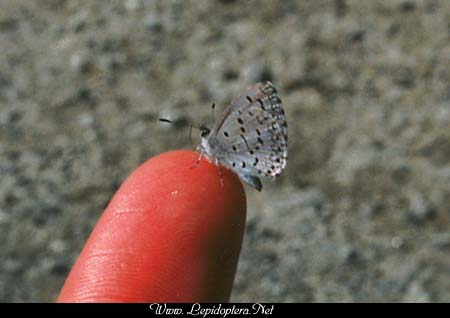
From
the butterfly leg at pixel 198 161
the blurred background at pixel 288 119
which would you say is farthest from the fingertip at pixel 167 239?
the blurred background at pixel 288 119

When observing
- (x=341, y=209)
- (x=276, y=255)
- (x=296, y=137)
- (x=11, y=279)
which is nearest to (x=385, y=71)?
(x=296, y=137)

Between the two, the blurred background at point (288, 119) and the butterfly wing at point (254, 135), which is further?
the blurred background at point (288, 119)

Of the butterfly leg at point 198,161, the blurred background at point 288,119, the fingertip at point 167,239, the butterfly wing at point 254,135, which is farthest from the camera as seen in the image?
the blurred background at point 288,119

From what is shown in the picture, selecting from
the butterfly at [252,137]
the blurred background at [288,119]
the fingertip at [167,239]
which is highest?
the butterfly at [252,137]

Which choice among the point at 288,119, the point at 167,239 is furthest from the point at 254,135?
the point at 288,119

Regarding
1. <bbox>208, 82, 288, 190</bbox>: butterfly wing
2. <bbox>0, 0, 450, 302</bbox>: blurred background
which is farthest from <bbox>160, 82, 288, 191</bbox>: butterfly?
<bbox>0, 0, 450, 302</bbox>: blurred background

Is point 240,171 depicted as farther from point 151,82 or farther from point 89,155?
point 151,82

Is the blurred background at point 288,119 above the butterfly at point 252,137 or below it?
below

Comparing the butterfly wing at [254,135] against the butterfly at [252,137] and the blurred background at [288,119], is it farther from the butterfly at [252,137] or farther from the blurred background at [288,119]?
the blurred background at [288,119]

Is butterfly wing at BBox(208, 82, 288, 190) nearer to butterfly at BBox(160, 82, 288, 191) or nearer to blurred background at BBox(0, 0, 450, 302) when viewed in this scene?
butterfly at BBox(160, 82, 288, 191)

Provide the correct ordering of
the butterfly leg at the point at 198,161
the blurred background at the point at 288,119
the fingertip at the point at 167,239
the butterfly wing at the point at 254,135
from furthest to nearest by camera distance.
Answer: the blurred background at the point at 288,119 < the butterfly leg at the point at 198,161 < the butterfly wing at the point at 254,135 < the fingertip at the point at 167,239
